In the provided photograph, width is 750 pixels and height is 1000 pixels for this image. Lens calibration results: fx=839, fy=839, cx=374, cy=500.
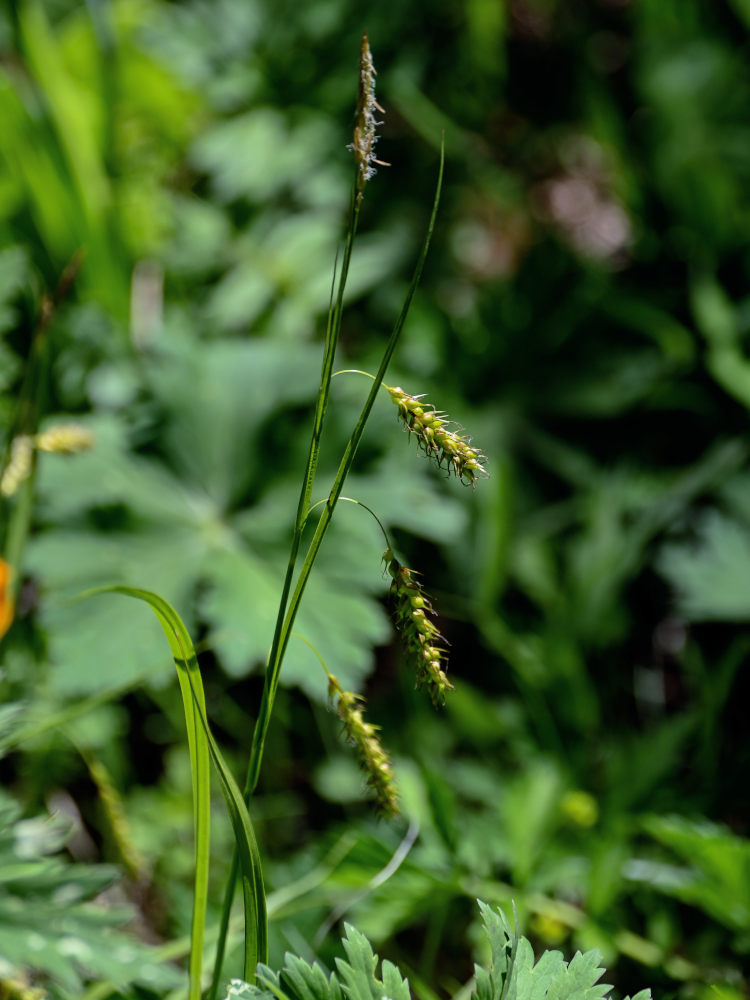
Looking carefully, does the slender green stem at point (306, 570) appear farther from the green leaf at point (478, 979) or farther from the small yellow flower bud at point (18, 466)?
the small yellow flower bud at point (18, 466)

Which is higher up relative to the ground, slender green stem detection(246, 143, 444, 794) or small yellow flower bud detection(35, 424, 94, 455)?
small yellow flower bud detection(35, 424, 94, 455)

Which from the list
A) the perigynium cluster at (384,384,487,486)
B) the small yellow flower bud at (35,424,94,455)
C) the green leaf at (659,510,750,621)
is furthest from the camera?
the green leaf at (659,510,750,621)

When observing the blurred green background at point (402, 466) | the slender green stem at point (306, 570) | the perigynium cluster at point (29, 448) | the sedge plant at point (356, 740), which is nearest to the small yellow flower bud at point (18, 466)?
the perigynium cluster at point (29, 448)

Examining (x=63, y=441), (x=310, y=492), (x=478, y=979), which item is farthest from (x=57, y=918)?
(x=63, y=441)

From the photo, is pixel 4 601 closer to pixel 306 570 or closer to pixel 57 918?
pixel 57 918

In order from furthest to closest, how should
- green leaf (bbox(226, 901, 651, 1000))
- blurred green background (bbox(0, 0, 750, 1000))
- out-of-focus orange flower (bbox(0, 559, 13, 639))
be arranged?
blurred green background (bbox(0, 0, 750, 1000)) → out-of-focus orange flower (bbox(0, 559, 13, 639)) → green leaf (bbox(226, 901, 651, 1000))

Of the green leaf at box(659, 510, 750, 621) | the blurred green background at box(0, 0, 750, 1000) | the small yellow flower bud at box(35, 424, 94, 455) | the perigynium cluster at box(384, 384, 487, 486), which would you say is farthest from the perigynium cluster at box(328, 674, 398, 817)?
the green leaf at box(659, 510, 750, 621)

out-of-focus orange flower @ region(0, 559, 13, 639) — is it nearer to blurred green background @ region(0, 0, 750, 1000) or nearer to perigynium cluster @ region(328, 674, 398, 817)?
blurred green background @ region(0, 0, 750, 1000)
